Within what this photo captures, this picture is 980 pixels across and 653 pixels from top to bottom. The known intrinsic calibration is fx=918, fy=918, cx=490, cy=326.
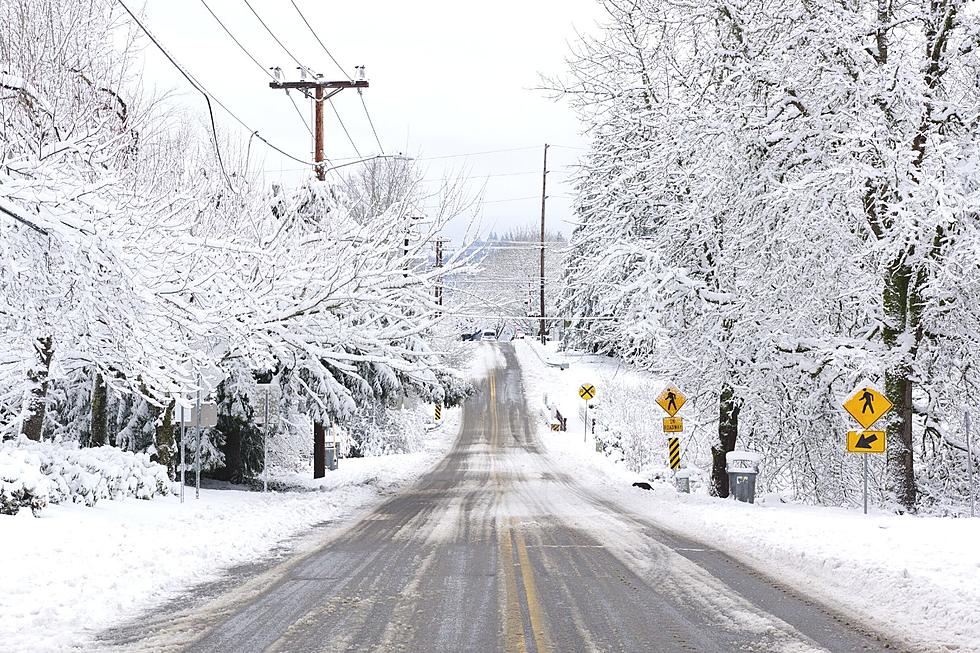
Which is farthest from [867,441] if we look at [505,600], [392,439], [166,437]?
[392,439]

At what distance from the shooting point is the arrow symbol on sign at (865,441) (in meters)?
15.6

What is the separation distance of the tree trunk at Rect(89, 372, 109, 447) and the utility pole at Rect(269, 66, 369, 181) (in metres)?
8.11

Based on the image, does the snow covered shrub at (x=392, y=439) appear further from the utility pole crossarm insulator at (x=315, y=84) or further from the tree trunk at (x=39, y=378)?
the tree trunk at (x=39, y=378)

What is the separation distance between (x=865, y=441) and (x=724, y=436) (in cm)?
776

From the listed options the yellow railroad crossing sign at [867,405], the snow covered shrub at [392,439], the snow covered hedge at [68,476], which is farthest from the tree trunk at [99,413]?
the snow covered shrub at [392,439]

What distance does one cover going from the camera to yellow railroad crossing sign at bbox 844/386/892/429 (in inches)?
605

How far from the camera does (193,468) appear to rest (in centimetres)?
2302

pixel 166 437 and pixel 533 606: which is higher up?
pixel 166 437

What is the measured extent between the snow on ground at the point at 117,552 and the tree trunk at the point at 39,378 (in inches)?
119

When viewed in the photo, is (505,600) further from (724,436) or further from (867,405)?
(724,436)

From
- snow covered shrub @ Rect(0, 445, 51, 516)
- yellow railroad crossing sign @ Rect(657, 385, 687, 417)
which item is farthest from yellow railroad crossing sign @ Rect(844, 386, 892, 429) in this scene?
snow covered shrub @ Rect(0, 445, 51, 516)

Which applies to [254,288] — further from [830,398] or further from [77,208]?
[830,398]

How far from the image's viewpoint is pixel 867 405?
15.5 m

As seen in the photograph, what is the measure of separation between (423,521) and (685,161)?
392 inches
